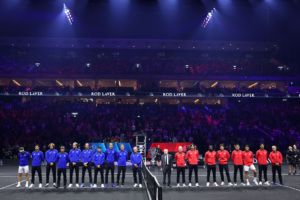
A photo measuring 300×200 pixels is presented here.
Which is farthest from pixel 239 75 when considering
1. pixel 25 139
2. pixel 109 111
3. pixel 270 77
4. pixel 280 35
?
pixel 25 139

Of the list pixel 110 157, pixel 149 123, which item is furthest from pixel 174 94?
pixel 110 157

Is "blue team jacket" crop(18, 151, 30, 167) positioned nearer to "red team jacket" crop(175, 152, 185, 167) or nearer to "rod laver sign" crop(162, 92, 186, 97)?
"red team jacket" crop(175, 152, 185, 167)

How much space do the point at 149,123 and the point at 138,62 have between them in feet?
35.4

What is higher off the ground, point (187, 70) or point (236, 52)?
point (236, 52)

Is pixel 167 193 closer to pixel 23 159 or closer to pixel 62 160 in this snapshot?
pixel 62 160

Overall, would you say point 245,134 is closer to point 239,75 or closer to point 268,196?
point 239,75

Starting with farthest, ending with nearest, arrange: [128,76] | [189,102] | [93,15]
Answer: [189,102]
[128,76]
[93,15]

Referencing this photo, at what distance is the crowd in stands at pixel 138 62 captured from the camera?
1741 inches

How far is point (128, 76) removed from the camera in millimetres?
44094

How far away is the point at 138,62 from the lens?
151ft

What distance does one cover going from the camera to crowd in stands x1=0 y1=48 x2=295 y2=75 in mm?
44219

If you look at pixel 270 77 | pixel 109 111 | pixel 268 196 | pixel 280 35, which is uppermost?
pixel 280 35

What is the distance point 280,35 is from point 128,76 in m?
18.0

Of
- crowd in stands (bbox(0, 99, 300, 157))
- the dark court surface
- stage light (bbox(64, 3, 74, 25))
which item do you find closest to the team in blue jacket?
the dark court surface
